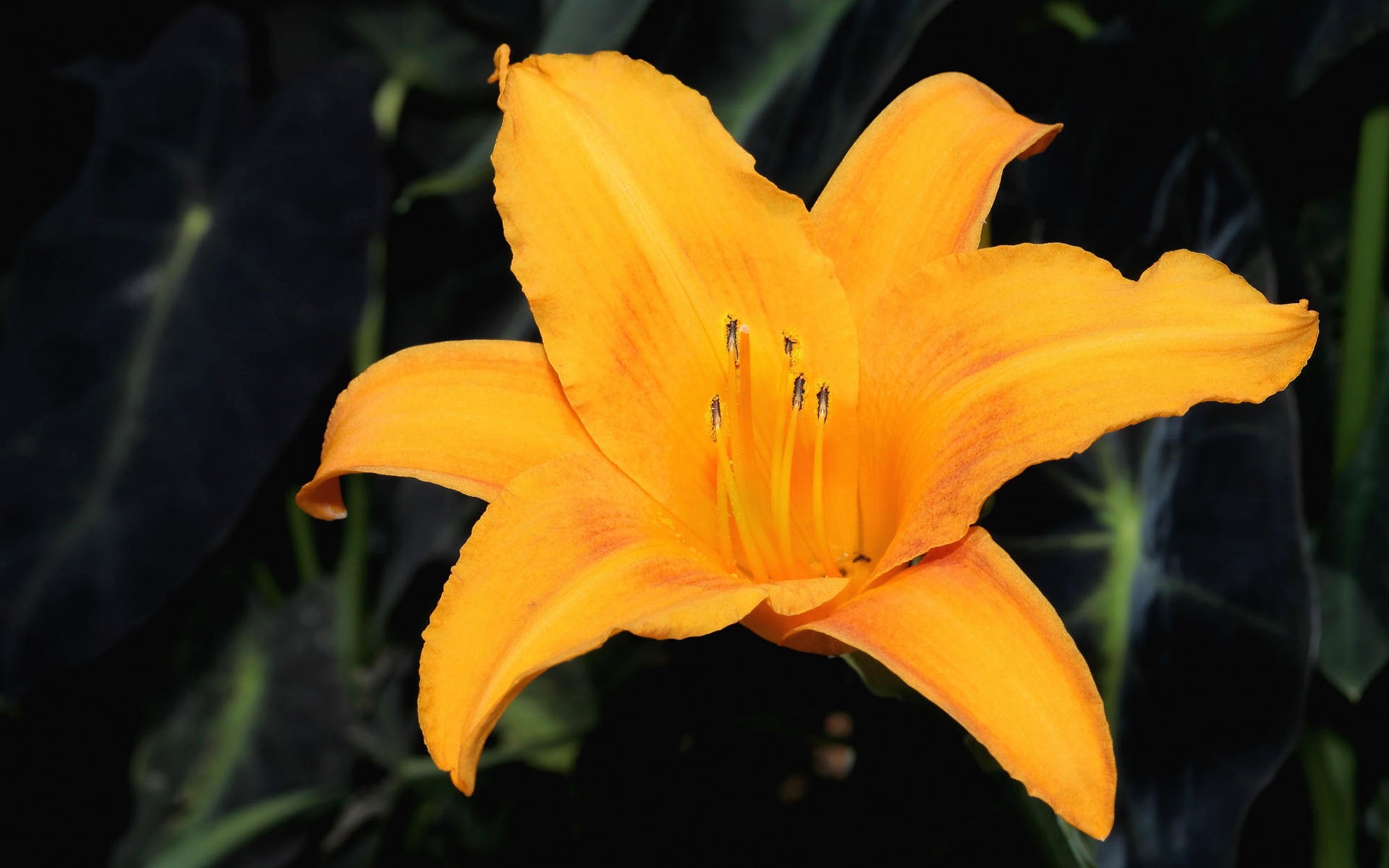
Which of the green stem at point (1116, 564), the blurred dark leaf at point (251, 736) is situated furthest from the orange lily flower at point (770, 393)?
the blurred dark leaf at point (251, 736)

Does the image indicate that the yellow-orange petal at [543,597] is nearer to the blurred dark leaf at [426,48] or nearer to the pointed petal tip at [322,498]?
the pointed petal tip at [322,498]

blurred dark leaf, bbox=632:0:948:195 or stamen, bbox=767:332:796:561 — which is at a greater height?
blurred dark leaf, bbox=632:0:948:195

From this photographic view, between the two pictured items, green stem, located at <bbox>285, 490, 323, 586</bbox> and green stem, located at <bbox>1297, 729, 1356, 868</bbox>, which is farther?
green stem, located at <bbox>285, 490, 323, 586</bbox>

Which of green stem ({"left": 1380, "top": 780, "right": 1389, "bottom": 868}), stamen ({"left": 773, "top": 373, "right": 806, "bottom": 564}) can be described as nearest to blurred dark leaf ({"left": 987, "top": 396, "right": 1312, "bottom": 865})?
stamen ({"left": 773, "top": 373, "right": 806, "bottom": 564})

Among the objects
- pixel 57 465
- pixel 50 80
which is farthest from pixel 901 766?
pixel 50 80

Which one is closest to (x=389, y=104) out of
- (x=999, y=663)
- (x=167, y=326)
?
(x=167, y=326)

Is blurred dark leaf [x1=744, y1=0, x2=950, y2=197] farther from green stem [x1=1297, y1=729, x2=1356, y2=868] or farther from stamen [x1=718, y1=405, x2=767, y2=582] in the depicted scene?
green stem [x1=1297, y1=729, x2=1356, y2=868]

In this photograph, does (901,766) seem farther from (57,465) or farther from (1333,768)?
(57,465)
